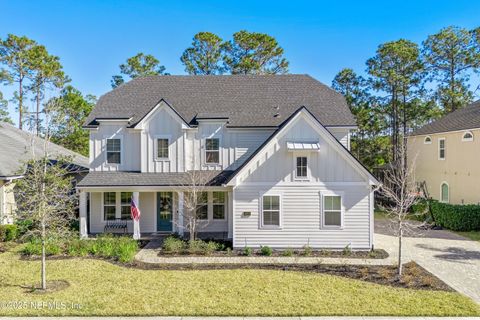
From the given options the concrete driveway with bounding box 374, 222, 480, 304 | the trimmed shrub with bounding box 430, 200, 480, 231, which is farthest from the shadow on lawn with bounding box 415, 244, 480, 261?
the trimmed shrub with bounding box 430, 200, 480, 231

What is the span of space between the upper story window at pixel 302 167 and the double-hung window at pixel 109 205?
10.3 meters

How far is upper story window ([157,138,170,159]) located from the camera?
636 inches

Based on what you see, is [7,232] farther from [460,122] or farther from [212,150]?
[460,122]

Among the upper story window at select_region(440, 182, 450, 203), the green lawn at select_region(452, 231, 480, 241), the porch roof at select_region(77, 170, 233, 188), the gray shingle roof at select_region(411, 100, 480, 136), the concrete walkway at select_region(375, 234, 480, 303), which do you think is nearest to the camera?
the concrete walkway at select_region(375, 234, 480, 303)

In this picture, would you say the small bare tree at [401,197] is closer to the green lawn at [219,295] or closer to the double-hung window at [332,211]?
the double-hung window at [332,211]

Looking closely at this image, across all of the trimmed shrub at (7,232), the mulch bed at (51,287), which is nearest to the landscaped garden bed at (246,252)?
the mulch bed at (51,287)

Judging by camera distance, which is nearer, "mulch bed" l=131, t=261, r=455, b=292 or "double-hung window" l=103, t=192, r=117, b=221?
"mulch bed" l=131, t=261, r=455, b=292

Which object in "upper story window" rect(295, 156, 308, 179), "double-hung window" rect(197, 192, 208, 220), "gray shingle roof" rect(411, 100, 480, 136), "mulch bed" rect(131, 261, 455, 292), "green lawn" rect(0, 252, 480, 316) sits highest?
"gray shingle roof" rect(411, 100, 480, 136)

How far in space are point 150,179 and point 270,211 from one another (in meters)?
6.52

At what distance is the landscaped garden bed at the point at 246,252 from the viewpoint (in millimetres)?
13031

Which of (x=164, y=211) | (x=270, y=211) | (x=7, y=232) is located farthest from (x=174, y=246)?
Result: (x=7, y=232)

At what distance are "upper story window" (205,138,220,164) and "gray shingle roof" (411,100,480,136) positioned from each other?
55.7 feet

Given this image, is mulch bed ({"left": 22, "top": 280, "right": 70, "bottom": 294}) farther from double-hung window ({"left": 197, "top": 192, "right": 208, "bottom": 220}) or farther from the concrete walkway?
the concrete walkway

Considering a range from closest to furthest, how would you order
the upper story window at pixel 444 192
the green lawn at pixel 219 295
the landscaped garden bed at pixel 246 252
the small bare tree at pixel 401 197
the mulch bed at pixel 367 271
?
the green lawn at pixel 219 295, the mulch bed at pixel 367 271, the small bare tree at pixel 401 197, the landscaped garden bed at pixel 246 252, the upper story window at pixel 444 192
